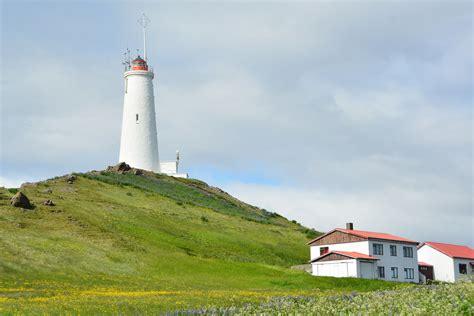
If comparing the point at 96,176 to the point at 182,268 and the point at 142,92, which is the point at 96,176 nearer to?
the point at 142,92

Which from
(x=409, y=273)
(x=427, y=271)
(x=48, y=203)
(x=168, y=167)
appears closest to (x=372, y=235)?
(x=409, y=273)

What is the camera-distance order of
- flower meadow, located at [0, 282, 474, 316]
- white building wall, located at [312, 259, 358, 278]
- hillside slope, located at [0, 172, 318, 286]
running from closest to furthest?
flower meadow, located at [0, 282, 474, 316], hillside slope, located at [0, 172, 318, 286], white building wall, located at [312, 259, 358, 278]

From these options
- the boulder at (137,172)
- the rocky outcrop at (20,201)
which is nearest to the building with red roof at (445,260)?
the boulder at (137,172)

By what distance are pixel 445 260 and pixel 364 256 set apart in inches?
762

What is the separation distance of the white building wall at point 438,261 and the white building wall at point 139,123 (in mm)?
49329

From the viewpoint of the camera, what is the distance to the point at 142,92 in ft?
367

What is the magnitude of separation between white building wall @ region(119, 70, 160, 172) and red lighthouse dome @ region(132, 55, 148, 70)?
0.94 metres

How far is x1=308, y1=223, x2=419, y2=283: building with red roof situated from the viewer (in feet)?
225

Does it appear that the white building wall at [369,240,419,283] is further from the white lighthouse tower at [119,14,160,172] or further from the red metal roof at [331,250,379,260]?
the white lighthouse tower at [119,14,160,172]

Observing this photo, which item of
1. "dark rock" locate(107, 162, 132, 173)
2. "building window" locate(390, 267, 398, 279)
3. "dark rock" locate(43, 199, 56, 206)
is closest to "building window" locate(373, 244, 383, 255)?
"building window" locate(390, 267, 398, 279)

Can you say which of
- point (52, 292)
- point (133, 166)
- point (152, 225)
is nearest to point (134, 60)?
point (133, 166)

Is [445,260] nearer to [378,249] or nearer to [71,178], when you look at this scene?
[378,249]

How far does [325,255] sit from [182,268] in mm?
18142

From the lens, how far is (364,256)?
6912cm
